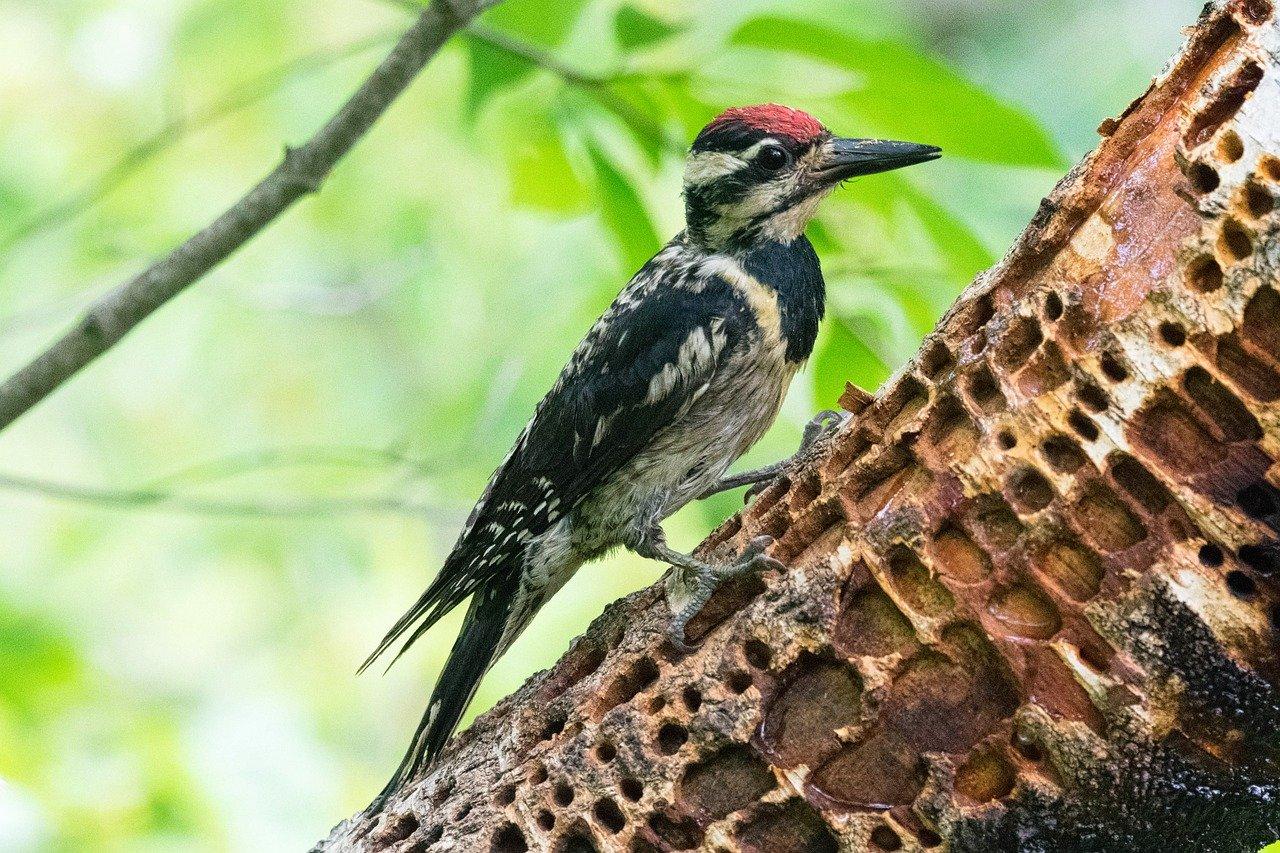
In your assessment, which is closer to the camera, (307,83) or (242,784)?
(242,784)

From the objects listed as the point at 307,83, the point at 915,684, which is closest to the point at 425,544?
the point at 307,83

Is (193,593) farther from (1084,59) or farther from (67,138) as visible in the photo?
(1084,59)

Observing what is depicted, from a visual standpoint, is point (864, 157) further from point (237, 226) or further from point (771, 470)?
point (237, 226)

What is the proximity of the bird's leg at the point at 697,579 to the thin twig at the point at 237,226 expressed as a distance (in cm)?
107

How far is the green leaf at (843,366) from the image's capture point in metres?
2.81

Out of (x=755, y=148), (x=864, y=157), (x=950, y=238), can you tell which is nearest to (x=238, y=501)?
(x=755, y=148)

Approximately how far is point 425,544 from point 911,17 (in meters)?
3.62

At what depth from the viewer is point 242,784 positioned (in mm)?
3795

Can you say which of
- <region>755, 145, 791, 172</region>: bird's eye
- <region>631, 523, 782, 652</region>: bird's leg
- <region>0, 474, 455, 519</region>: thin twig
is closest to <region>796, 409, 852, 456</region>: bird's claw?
<region>631, 523, 782, 652</region>: bird's leg

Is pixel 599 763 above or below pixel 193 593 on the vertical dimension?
below

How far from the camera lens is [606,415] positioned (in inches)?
124

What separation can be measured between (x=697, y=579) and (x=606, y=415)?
101 centimetres

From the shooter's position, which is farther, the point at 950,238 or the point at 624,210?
the point at 624,210

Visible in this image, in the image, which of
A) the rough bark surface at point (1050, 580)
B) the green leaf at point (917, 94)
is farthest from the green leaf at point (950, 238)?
the rough bark surface at point (1050, 580)
